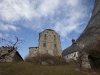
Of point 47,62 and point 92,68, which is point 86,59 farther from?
point 47,62

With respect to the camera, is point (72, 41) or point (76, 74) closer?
point (76, 74)

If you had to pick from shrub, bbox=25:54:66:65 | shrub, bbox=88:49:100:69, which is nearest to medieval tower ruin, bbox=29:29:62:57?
shrub, bbox=25:54:66:65

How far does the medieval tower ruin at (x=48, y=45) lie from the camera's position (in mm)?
53094

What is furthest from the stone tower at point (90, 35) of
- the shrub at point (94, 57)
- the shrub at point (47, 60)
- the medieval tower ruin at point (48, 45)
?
the shrub at point (47, 60)

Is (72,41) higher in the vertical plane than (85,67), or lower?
higher

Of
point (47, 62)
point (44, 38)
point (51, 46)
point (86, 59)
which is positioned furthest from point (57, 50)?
point (86, 59)

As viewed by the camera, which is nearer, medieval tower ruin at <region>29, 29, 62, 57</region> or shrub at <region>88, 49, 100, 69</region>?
shrub at <region>88, 49, 100, 69</region>

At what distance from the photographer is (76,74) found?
31.4 metres

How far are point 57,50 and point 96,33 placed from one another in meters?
24.8

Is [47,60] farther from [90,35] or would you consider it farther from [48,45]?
[90,35]

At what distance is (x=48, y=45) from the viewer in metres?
54.1

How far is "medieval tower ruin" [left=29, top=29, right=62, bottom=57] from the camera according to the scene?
53.1 m

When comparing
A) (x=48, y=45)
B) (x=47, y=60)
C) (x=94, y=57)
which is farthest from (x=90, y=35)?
(x=47, y=60)

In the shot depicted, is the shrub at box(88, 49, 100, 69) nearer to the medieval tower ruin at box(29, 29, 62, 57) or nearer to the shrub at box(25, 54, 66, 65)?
the shrub at box(25, 54, 66, 65)
